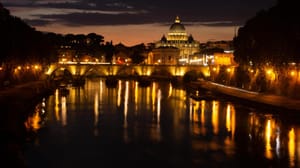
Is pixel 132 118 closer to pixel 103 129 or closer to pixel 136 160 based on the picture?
pixel 103 129

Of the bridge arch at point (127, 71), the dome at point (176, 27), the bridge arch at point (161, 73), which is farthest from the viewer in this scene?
the dome at point (176, 27)

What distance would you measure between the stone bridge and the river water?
142ft

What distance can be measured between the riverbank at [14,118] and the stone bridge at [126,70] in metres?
37.1

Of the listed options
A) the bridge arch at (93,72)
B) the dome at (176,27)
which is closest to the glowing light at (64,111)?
the bridge arch at (93,72)

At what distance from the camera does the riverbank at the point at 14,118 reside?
762 inches

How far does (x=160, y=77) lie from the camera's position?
9294 cm

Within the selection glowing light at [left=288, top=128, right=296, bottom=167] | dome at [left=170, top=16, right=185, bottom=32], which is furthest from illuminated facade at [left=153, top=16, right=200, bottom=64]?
Answer: glowing light at [left=288, top=128, right=296, bottom=167]

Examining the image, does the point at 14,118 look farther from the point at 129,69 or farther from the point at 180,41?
the point at 180,41

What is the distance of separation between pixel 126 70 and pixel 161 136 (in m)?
68.8

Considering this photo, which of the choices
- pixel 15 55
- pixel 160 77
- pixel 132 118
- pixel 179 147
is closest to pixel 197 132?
pixel 179 147

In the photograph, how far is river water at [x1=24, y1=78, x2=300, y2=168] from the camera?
22.4m

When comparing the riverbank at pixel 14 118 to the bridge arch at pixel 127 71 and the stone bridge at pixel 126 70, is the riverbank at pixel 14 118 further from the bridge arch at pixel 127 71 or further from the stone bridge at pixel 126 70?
the bridge arch at pixel 127 71

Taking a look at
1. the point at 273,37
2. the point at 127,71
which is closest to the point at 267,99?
the point at 273,37

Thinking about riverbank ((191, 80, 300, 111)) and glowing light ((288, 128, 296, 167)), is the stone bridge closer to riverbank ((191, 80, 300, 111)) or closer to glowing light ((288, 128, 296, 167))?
riverbank ((191, 80, 300, 111))
